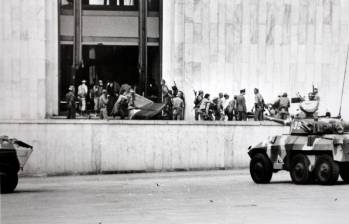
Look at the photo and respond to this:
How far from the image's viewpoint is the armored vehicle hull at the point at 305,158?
22516mm

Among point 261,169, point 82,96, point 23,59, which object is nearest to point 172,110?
point 82,96

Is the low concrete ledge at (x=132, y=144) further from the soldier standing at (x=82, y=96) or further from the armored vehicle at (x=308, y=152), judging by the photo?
the armored vehicle at (x=308, y=152)

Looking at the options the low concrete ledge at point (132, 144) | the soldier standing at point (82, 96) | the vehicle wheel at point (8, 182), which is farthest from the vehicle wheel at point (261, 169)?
the soldier standing at point (82, 96)

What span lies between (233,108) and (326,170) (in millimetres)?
12350

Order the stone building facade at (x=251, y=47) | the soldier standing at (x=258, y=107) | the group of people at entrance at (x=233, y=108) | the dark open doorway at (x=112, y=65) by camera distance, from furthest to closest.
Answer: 1. the dark open doorway at (x=112, y=65)
2. the stone building facade at (x=251, y=47)
3. the soldier standing at (x=258, y=107)
4. the group of people at entrance at (x=233, y=108)

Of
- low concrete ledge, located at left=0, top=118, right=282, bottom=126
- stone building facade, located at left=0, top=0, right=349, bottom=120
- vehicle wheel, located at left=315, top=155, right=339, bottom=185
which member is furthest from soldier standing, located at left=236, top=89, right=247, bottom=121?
vehicle wheel, located at left=315, top=155, right=339, bottom=185

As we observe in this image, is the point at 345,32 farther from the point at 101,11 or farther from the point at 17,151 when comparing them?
the point at 17,151

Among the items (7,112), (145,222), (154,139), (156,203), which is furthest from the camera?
(7,112)

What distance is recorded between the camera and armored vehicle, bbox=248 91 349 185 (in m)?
22.6

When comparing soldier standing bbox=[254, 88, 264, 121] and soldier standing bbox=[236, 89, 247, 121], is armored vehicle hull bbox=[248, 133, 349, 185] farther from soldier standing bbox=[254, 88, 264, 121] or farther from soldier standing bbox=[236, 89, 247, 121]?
soldier standing bbox=[254, 88, 264, 121]

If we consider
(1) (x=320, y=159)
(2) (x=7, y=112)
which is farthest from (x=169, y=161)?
(1) (x=320, y=159)

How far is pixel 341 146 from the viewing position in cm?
2258

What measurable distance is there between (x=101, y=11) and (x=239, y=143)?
13132mm

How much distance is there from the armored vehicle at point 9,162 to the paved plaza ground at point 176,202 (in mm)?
430
